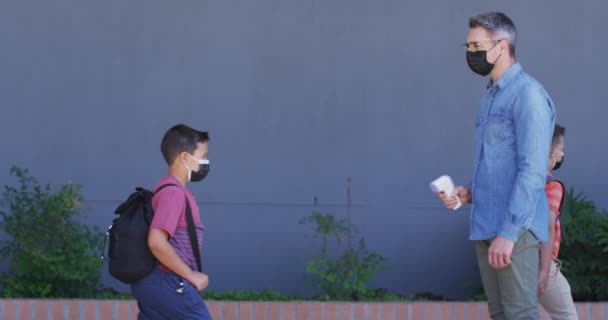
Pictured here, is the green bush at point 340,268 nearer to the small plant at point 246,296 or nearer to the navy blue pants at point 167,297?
the small plant at point 246,296

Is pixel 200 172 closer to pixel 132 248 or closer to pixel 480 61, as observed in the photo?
pixel 132 248

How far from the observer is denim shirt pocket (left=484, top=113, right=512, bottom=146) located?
441 centimetres

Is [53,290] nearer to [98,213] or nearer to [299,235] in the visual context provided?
[98,213]

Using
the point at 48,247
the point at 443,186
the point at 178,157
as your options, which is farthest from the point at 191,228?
the point at 48,247

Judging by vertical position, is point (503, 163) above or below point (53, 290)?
above

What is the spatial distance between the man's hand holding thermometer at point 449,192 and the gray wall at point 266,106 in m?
3.05

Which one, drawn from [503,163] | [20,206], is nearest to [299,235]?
[20,206]

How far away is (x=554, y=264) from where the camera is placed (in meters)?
5.26

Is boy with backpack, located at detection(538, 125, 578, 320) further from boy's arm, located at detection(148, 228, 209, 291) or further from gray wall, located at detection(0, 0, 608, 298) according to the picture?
gray wall, located at detection(0, 0, 608, 298)

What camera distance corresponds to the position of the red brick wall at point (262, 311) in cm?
683

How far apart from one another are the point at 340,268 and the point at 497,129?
288cm

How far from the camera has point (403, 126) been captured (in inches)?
308

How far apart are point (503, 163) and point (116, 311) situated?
332 cm

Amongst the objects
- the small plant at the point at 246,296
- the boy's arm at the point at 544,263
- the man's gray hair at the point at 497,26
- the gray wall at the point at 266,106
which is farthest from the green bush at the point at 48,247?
the man's gray hair at the point at 497,26
